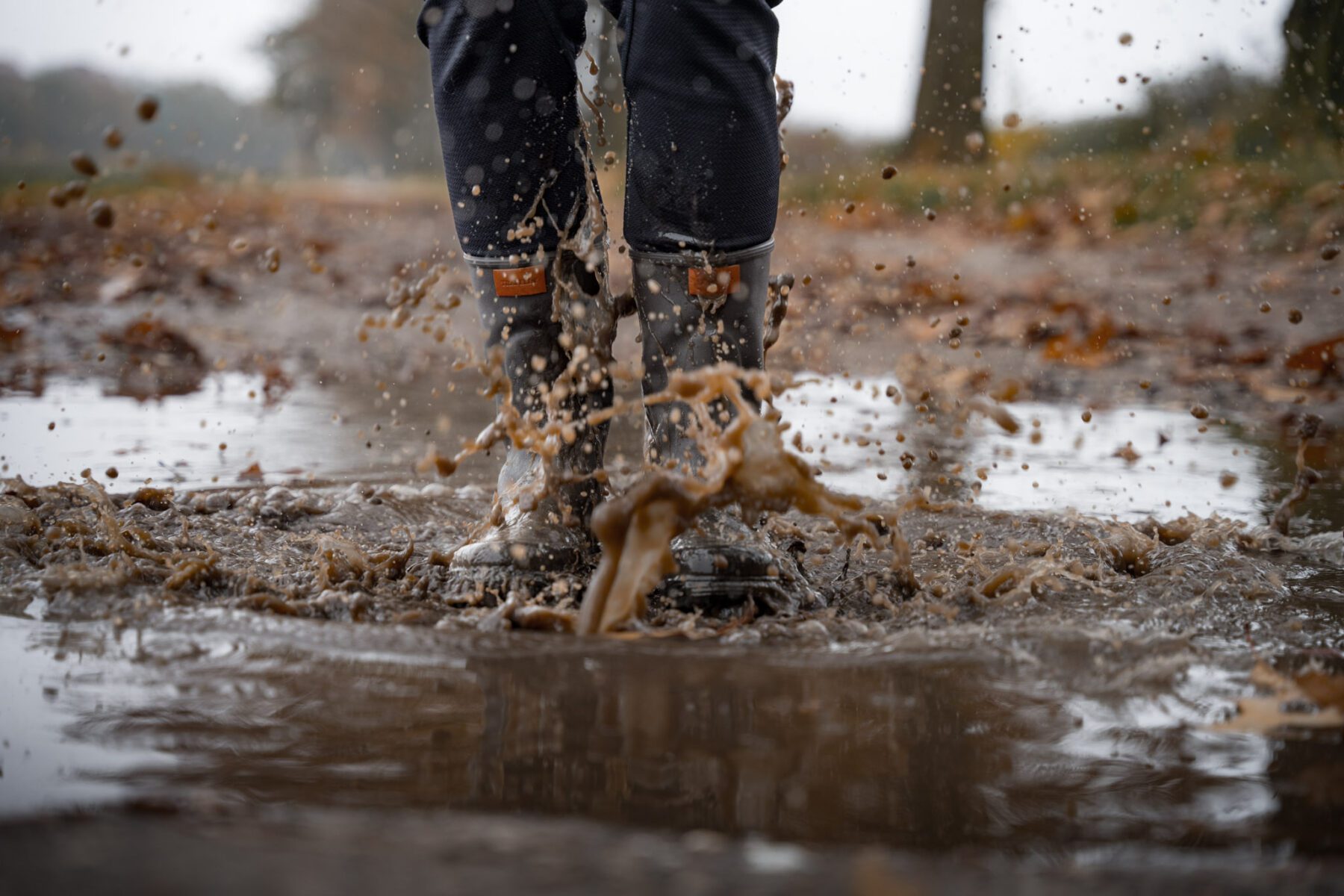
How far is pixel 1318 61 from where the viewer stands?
5.23 metres

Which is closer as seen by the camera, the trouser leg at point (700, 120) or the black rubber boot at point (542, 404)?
the trouser leg at point (700, 120)

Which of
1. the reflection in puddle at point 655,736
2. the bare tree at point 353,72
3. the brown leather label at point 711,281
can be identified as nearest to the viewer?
the reflection in puddle at point 655,736

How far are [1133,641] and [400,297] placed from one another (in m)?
1.25

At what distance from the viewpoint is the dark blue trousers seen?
1487 mm

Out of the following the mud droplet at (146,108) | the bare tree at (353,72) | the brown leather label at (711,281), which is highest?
the bare tree at (353,72)

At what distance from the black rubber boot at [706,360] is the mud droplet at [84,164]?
808 mm

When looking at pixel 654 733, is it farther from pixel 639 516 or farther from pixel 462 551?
pixel 462 551

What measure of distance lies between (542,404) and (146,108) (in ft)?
2.25

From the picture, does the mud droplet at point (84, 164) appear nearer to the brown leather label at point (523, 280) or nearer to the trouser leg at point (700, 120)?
the brown leather label at point (523, 280)

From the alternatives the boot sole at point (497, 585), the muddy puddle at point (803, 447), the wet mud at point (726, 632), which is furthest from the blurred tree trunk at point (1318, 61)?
the boot sole at point (497, 585)

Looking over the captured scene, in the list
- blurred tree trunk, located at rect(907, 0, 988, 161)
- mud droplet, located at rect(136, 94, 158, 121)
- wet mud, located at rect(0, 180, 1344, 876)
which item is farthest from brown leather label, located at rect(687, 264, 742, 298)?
blurred tree trunk, located at rect(907, 0, 988, 161)

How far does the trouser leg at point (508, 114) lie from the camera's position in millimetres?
1555

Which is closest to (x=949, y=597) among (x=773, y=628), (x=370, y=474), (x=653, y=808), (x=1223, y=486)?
(x=773, y=628)

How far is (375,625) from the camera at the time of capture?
132cm
